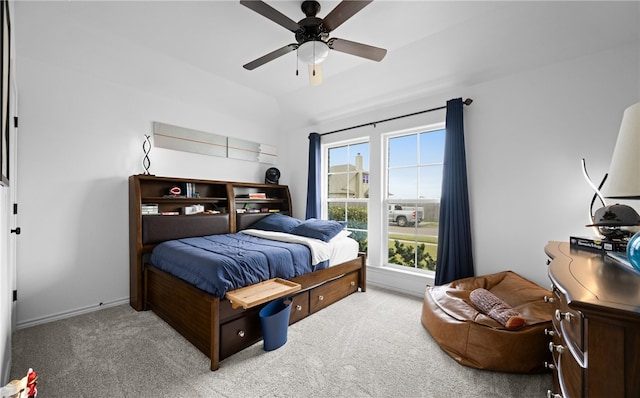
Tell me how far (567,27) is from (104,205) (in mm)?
4887

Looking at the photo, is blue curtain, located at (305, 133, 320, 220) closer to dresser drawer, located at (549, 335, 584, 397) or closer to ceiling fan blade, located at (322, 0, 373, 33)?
ceiling fan blade, located at (322, 0, 373, 33)

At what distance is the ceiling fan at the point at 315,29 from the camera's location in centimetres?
184

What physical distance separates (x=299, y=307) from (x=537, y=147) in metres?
2.86

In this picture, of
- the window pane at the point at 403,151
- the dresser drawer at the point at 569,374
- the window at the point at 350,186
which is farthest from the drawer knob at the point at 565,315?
the window at the point at 350,186

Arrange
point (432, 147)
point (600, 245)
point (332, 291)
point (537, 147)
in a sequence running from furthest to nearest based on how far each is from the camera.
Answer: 1. point (432, 147)
2. point (332, 291)
3. point (537, 147)
4. point (600, 245)

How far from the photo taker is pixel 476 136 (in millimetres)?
2963

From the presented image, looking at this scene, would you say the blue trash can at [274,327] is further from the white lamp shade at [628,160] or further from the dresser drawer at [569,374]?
the white lamp shade at [628,160]

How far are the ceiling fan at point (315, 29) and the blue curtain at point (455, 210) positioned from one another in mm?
1290

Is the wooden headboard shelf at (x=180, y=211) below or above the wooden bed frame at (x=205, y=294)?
above

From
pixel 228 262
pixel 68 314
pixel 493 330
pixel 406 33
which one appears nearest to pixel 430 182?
pixel 406 33

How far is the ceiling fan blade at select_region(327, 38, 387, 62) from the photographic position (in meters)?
2.18

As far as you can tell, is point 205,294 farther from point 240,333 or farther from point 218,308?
point 240,333

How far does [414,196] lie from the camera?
352 centimetres

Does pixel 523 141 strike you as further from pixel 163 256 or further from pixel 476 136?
pixel 163 256
